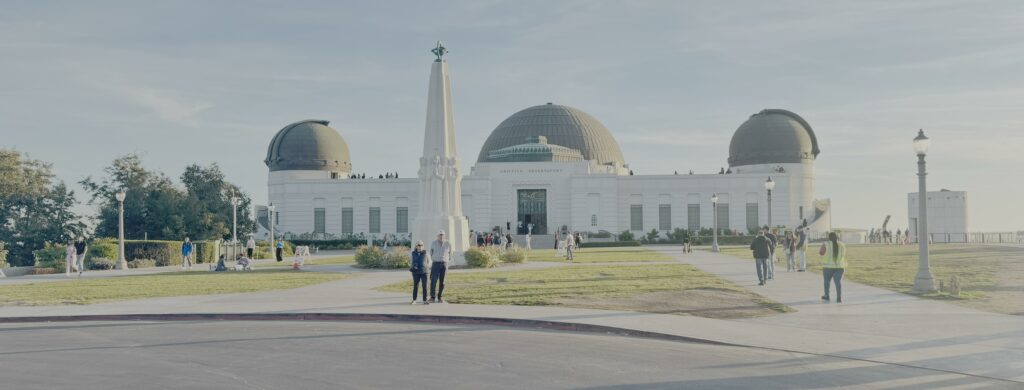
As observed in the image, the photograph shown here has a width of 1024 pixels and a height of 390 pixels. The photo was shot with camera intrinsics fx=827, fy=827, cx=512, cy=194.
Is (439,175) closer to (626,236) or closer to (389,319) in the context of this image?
(389,319)

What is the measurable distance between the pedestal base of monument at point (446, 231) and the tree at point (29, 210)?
30.8 metres

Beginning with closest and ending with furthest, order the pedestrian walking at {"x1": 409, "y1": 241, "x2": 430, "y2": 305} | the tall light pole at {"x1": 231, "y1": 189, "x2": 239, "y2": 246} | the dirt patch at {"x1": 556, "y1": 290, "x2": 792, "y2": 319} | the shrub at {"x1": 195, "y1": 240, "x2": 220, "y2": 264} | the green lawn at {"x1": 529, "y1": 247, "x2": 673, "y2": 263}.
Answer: the dirt patch at {"x1": 556, "y1": 290, "x2": 792, "y2": 319} → the pedestrian walking at {"x1": 409, "y1": 241, "x2": 430, "y2": 305} → the green lawn at {"x1": 529, "y1": 247, "x2": 673, "y2": 263} → the shrub at {"x1": 195, "y1": 240, "x2": 220, "y2": 264} → the tall light pole at {"x1": 231, "y1": 189, "x2": 239, "y2": 246}

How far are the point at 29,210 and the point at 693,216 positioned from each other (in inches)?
2146

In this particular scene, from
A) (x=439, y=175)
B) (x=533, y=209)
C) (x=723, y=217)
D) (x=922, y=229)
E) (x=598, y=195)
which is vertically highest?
(x=598, y=195)

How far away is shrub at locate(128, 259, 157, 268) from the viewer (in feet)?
132

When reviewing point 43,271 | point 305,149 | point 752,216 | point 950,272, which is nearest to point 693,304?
point 950,272

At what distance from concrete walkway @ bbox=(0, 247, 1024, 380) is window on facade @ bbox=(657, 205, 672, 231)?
2196 inches

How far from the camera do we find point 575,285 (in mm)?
22844

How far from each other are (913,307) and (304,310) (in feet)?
41.0

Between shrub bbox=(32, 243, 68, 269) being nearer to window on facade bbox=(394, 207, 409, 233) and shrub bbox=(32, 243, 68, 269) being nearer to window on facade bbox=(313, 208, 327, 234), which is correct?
window on facade bbox=(313, 208, 327, 234)

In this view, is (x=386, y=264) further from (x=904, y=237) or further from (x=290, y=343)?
(x=904, y=237)

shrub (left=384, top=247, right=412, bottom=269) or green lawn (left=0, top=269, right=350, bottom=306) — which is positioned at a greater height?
shrub (left=384, top=247, right=412, bottom=269)

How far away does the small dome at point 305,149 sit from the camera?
3371 inches

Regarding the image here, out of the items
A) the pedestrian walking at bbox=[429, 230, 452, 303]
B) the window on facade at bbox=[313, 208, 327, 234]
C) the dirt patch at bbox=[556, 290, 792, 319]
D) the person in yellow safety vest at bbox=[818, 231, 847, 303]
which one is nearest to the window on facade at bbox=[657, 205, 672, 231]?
the window on facade at bbox=[313, 208, 327, 234]
